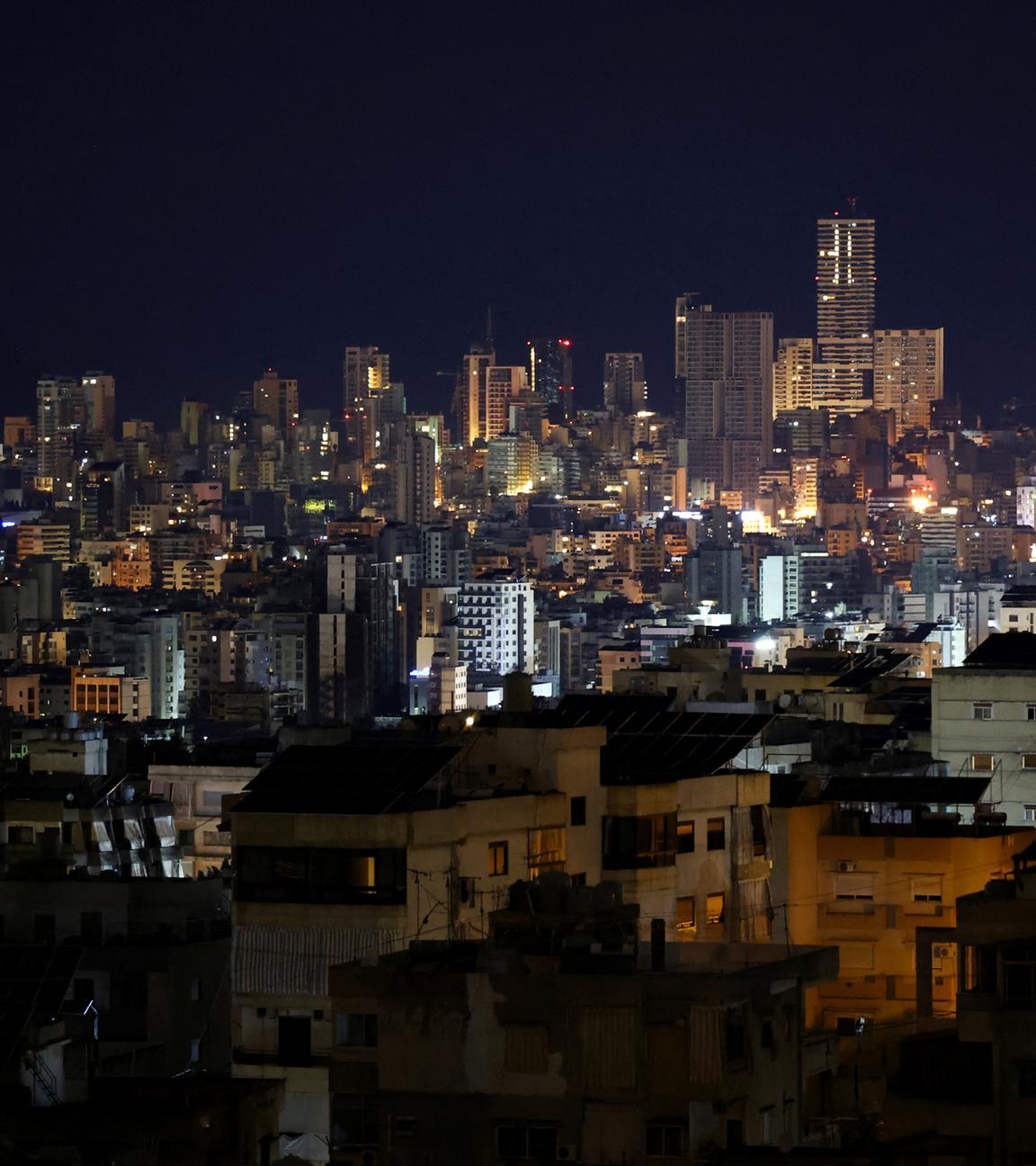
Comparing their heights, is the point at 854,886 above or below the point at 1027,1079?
above

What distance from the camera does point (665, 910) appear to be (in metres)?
16.9

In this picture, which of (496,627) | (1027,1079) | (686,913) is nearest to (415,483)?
(496,627)

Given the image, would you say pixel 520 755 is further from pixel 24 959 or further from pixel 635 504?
pixel 635 504

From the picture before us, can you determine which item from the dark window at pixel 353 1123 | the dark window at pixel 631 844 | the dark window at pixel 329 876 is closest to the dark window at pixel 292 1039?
the dark window at pixel 329 876

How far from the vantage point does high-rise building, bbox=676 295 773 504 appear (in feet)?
600

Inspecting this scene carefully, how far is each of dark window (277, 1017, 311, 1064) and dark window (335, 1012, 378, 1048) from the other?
203 cm

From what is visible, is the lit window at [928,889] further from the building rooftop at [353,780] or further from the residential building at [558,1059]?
the residential building at [558,1059]

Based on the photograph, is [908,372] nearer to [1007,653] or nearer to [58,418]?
[58,418]

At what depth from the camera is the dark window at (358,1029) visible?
12.1 metres

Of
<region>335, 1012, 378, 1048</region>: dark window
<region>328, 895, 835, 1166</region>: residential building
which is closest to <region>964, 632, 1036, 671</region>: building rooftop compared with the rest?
<region>335, 1012, 378, 1048</region>: dark window

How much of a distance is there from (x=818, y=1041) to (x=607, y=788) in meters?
3.47

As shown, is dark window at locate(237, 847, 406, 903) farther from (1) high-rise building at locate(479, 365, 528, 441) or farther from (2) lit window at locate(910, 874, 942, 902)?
(1) high-rise building at locate(479, 365, 528, 441)

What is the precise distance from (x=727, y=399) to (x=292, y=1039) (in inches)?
7047

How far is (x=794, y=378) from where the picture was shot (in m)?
196
